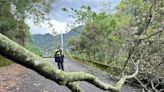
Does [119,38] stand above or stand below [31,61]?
above

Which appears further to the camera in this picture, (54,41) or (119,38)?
(54,41)

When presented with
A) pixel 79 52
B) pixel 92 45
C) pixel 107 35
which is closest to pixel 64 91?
pixel 107 35

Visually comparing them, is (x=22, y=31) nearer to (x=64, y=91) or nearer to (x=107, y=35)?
(x=107, y=35)

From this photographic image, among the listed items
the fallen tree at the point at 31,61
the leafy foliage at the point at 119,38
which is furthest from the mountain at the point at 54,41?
the fallen tree at the point at 31,61

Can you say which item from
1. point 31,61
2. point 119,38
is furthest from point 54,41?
point 31,61

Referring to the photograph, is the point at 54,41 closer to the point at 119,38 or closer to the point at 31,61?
the point at 119,38

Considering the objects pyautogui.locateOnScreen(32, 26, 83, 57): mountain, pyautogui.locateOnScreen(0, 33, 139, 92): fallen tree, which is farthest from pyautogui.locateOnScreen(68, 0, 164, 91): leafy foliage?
pyautogui.locateOnScreen(0, 33, 139, 92): fallen tree

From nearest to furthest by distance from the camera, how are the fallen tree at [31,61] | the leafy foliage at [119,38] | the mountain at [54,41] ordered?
the fallen tree at [31,61] < the leafy foliage at [119,38] < the mountain at [54,41]

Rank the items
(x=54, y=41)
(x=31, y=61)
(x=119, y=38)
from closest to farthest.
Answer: (x=31, y=61), (x=119, y=38), (x=54, y=41)

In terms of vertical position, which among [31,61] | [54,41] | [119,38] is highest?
[119,38]

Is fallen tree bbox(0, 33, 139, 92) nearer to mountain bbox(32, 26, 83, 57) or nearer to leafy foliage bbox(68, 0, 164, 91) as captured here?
leafy foliage bbox(68, 0, 164, 91)

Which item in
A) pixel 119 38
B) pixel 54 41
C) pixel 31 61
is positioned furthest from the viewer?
pixel 54 41

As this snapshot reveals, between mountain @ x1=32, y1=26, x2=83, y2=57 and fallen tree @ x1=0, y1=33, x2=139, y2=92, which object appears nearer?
fallen tree @ x1=0, y1=33, x2=139, y2=92

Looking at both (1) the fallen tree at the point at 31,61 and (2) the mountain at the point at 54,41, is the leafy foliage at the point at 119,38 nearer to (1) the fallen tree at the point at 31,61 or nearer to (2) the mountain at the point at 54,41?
(2) the mountain at the point at 54,41
